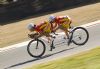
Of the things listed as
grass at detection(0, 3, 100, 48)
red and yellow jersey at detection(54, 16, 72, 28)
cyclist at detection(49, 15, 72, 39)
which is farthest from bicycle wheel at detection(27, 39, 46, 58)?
grass at detection(0, 3, 100, 48)

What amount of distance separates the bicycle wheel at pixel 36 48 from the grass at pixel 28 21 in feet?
13.2

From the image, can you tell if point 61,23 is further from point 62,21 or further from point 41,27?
point 41,27

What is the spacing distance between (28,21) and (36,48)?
8.12 metres

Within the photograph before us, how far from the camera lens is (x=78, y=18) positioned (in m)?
22.0

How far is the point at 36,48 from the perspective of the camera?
1456 cm

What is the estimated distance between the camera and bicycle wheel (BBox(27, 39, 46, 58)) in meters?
14.5

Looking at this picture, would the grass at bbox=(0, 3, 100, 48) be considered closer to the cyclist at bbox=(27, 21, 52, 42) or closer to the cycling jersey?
the cyclist at bbox=(27, 21, 52, 42)

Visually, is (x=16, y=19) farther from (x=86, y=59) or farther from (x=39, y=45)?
(x=86, y=59)

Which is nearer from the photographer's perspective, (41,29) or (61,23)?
(41,29)

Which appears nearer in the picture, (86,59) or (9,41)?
(86,59)

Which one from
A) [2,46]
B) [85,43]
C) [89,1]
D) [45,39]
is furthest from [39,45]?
[89,1]

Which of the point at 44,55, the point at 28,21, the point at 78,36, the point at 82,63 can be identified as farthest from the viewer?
the point at 28,21

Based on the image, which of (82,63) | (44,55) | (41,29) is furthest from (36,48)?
(82,63)

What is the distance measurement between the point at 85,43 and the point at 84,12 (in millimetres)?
8180
